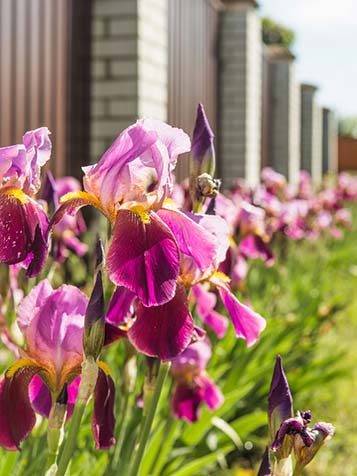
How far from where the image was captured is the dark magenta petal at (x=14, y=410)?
43.7 inches

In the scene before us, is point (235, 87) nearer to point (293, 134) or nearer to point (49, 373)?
point (293, 134)

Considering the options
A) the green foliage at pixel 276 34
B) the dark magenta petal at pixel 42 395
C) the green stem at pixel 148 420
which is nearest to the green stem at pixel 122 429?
the green stem at pixel 148 420

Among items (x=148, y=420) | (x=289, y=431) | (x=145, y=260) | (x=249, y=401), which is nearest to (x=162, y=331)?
(x=145, y=260)

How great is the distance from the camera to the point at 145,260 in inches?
38.0

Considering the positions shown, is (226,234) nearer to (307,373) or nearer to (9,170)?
(9,170)

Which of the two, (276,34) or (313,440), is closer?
(313,440)

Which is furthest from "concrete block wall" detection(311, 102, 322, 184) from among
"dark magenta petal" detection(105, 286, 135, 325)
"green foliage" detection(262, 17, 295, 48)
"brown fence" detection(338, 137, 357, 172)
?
"brown fence" detection(338, 137, 357, 172)

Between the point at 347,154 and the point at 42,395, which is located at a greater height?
the point at 42,395

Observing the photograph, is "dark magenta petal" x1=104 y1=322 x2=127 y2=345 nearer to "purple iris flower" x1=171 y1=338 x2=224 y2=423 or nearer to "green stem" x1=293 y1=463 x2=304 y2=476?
"green stem" x1=293 y1=463 x2=304 y2=476

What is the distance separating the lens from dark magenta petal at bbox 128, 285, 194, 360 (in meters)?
1.01

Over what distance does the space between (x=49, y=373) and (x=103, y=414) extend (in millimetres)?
101

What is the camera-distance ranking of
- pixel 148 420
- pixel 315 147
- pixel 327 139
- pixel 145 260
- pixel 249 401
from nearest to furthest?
pixel 145 260, pixel 148 420, pixel 249 401, pixel 315 147, pixel 327 139

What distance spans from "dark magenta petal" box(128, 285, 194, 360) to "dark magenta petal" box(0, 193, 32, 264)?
18cm

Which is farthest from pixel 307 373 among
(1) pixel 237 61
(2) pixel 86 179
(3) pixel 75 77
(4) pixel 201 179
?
(1) pixel 237 61
